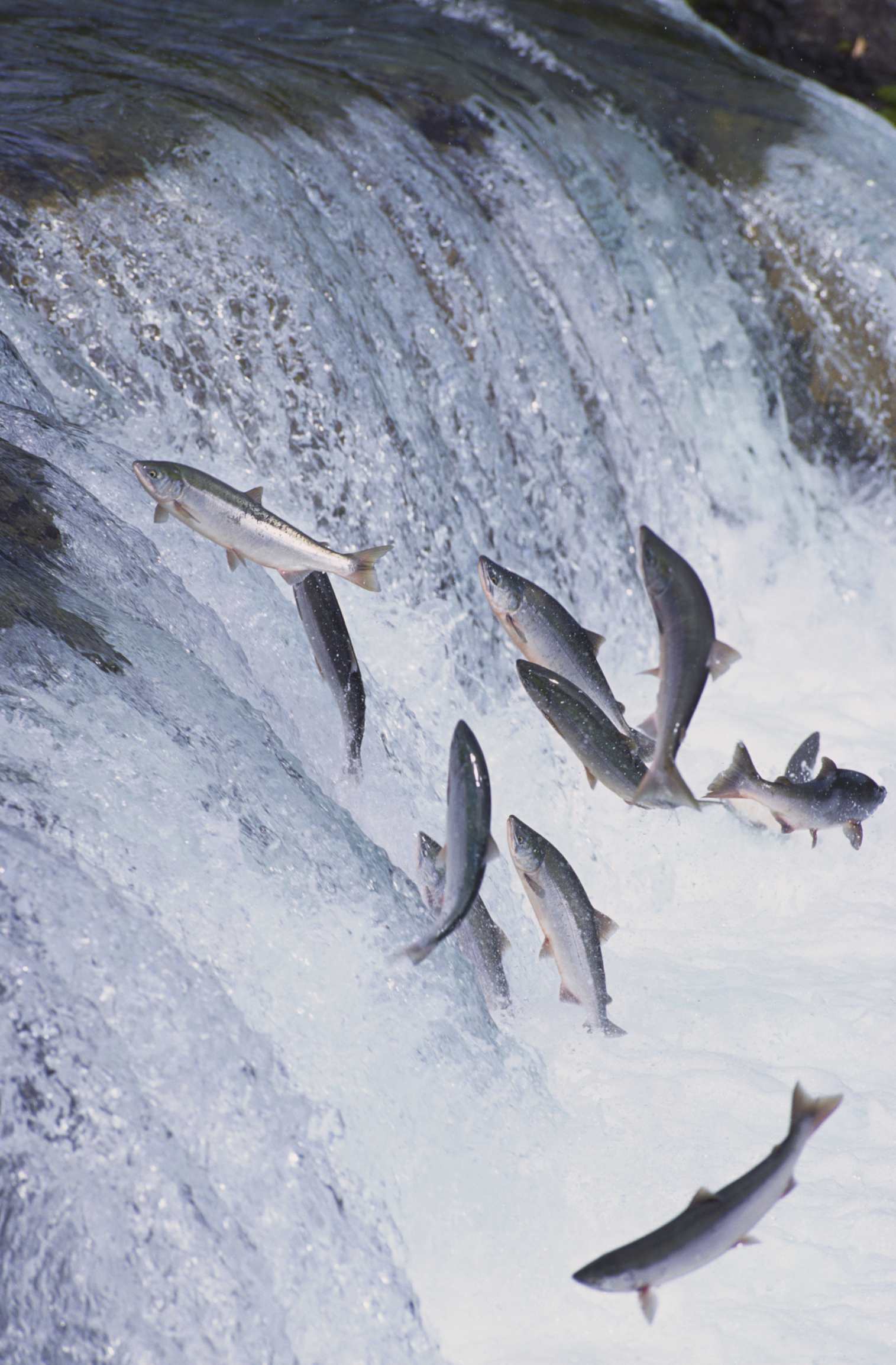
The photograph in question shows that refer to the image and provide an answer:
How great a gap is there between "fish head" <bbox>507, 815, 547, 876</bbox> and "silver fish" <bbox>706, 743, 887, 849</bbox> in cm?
61

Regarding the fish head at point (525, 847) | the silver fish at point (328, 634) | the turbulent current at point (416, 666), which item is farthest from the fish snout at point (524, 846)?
the silver fish at point (328, 634)

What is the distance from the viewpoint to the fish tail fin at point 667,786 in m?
1.68

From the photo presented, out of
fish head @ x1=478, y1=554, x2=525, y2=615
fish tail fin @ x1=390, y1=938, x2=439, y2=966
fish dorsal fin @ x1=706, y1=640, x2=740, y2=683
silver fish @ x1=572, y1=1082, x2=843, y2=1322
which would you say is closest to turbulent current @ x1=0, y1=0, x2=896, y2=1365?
fish tail fin @ x1=390, y1=938, x2=439, y2=966

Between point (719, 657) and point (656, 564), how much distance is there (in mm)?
178

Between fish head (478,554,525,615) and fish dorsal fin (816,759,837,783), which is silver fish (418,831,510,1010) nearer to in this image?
fish head (478,554,525,615)

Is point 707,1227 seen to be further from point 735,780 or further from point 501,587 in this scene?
point 735,780

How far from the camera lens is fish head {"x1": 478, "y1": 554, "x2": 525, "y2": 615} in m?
1.92

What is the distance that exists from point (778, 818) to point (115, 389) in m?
1.97

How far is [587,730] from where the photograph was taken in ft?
6.49

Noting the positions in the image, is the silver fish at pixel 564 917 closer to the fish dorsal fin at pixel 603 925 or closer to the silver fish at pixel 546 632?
the fish dorsal fin at pixel 603 925

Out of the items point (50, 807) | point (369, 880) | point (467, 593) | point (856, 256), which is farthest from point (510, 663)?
point (856, 256)

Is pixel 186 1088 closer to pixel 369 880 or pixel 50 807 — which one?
pixel 50 807

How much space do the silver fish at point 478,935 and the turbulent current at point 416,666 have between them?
0.14ft

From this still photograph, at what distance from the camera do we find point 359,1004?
201cm
